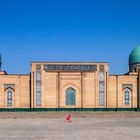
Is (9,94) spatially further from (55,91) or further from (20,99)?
(55,91)

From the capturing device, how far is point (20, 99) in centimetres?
4353

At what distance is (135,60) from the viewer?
51.1 meters

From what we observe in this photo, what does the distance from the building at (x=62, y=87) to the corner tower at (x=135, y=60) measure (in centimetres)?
816

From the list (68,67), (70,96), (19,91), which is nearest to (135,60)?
(68,67)

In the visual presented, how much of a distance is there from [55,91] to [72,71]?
354cm

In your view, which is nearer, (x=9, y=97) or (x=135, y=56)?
(x=9, y=97)

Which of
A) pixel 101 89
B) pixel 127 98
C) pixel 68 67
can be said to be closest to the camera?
pixel 68 67

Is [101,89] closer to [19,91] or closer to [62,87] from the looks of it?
[62,87]

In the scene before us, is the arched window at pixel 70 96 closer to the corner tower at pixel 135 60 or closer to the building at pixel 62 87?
the building at pixel 62 87

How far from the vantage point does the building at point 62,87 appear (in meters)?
43.1

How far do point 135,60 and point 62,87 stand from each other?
14.3m

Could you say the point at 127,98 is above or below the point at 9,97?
below

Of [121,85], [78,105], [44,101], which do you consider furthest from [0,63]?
[121,85]

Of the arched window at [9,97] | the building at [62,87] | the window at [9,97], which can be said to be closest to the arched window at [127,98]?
the building at [62,87]
